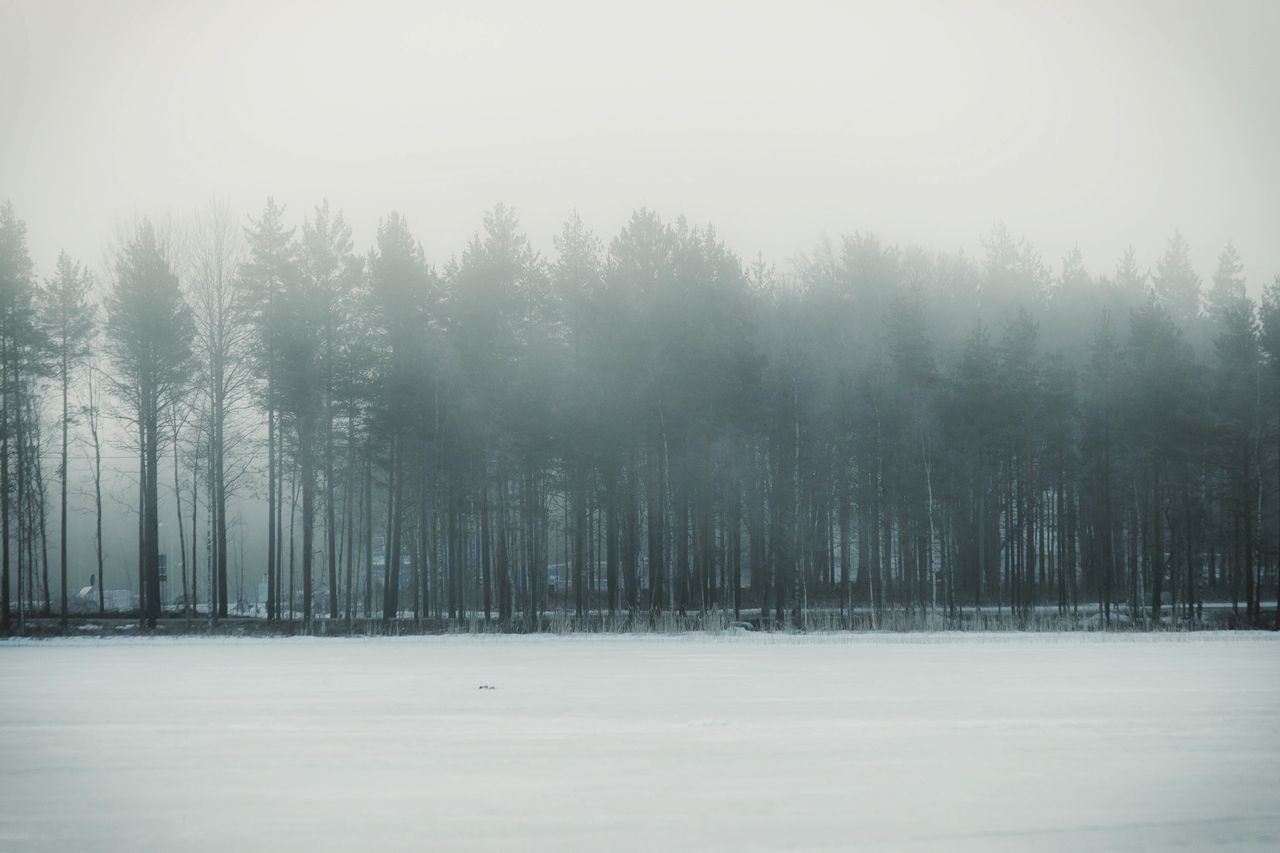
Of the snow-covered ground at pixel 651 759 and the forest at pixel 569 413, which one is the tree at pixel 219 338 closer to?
the forest at pixel 569 413

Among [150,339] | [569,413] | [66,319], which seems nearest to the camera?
[150,339]

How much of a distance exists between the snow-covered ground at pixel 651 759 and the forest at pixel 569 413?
18398 millimetres

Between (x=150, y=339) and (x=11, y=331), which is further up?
(x=11, y=331)

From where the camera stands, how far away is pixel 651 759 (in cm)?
1044

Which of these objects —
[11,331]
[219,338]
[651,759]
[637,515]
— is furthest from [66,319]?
[651,759]

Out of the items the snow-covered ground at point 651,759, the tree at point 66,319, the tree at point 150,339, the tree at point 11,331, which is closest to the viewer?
the snow-covered ground at point 651,759

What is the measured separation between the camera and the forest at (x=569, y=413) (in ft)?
123

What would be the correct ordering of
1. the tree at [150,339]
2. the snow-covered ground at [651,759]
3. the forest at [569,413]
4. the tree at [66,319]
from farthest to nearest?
the tree at [66,319] → the forest at [569,413] → the tree at [150,339] → the snow-covered ground at [651,759]

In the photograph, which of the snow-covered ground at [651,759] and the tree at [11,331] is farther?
the tree at [11,331]

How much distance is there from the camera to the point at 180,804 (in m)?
8.73

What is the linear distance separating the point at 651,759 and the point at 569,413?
26.8 metres

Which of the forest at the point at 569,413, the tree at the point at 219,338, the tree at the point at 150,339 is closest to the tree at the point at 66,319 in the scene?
the forest at the point at 569,413

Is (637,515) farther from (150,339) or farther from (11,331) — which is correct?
(11,331)

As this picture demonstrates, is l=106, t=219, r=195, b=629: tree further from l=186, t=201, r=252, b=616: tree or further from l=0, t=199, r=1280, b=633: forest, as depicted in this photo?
l=186, t=201, r=252, b=616: tree
